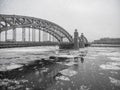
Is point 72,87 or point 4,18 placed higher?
point 4,18

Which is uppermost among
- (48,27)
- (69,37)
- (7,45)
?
(48,27)

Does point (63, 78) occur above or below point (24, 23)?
below

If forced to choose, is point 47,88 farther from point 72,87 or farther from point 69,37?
point 69,37

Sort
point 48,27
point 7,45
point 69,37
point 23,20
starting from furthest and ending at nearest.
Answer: point 69,37 → point 48,27 → point 23,20 → point 7,45

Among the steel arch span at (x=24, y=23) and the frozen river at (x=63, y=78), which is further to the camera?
the steel arch span at (x=24, y=23)

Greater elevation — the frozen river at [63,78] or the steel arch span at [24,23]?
the steel arch span at [24,23]

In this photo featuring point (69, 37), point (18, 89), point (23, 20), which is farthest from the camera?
point (69, 37)

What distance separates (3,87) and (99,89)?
12.3ft

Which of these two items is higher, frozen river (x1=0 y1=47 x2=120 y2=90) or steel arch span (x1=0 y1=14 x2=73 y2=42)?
steel arch span (x1=0 y1=14 x2=73 y2=42)

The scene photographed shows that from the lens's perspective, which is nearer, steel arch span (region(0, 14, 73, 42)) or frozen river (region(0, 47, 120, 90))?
frozen river (region(0, 47, 120, 90))

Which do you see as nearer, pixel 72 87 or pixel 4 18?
pixel 72 87

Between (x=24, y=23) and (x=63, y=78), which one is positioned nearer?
(x=63, y=78)

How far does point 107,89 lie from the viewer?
3.77 m

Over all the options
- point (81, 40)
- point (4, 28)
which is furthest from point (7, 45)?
point (81, 40)
